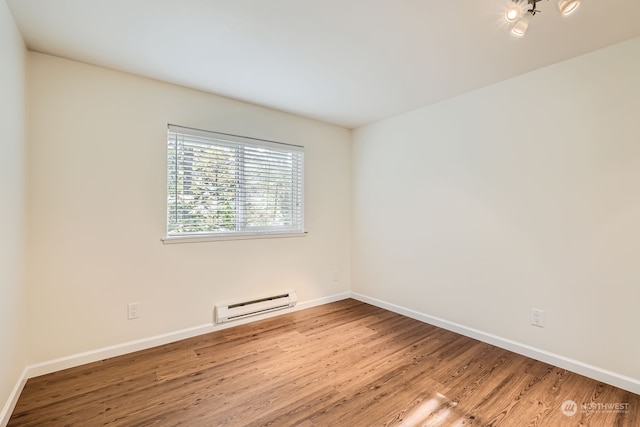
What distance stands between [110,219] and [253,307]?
157 centimetres

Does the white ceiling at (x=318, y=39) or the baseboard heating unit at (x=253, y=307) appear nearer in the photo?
the white ceiling at (x=318, y=39)

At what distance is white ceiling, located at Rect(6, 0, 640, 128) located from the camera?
169cm

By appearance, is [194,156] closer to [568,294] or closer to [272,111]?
[272,111]

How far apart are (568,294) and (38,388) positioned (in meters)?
3.85

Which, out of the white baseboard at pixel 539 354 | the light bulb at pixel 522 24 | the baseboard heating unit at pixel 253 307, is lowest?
the white baseboard at pixel 539 354

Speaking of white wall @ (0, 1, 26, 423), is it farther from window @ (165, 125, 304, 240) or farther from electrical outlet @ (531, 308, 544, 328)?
electrical outlet @ (531, 308, 544, 328)

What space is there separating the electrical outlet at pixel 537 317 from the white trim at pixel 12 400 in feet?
11.8

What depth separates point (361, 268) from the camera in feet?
13.0

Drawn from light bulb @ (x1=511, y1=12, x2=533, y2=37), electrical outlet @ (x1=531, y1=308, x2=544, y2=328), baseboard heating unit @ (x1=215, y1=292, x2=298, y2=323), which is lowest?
baseboard heating unit @ (x1=215, y1=292, x2=298, y2=323)

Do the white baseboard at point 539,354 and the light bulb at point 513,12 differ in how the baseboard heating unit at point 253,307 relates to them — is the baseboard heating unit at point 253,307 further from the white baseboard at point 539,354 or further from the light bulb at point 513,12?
the light bulb at point 513,12

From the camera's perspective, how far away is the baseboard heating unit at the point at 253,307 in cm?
293

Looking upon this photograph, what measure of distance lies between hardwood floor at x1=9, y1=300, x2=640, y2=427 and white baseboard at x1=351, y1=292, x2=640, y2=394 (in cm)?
6

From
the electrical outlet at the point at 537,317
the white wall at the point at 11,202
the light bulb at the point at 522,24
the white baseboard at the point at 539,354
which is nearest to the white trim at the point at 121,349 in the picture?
the white wall at the point at 11,202

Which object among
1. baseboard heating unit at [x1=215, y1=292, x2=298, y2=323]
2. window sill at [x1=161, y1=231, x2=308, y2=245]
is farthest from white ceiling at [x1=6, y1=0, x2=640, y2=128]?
baseboard heating unit at [x1=215, y1=292, x2=298, y2=323]
